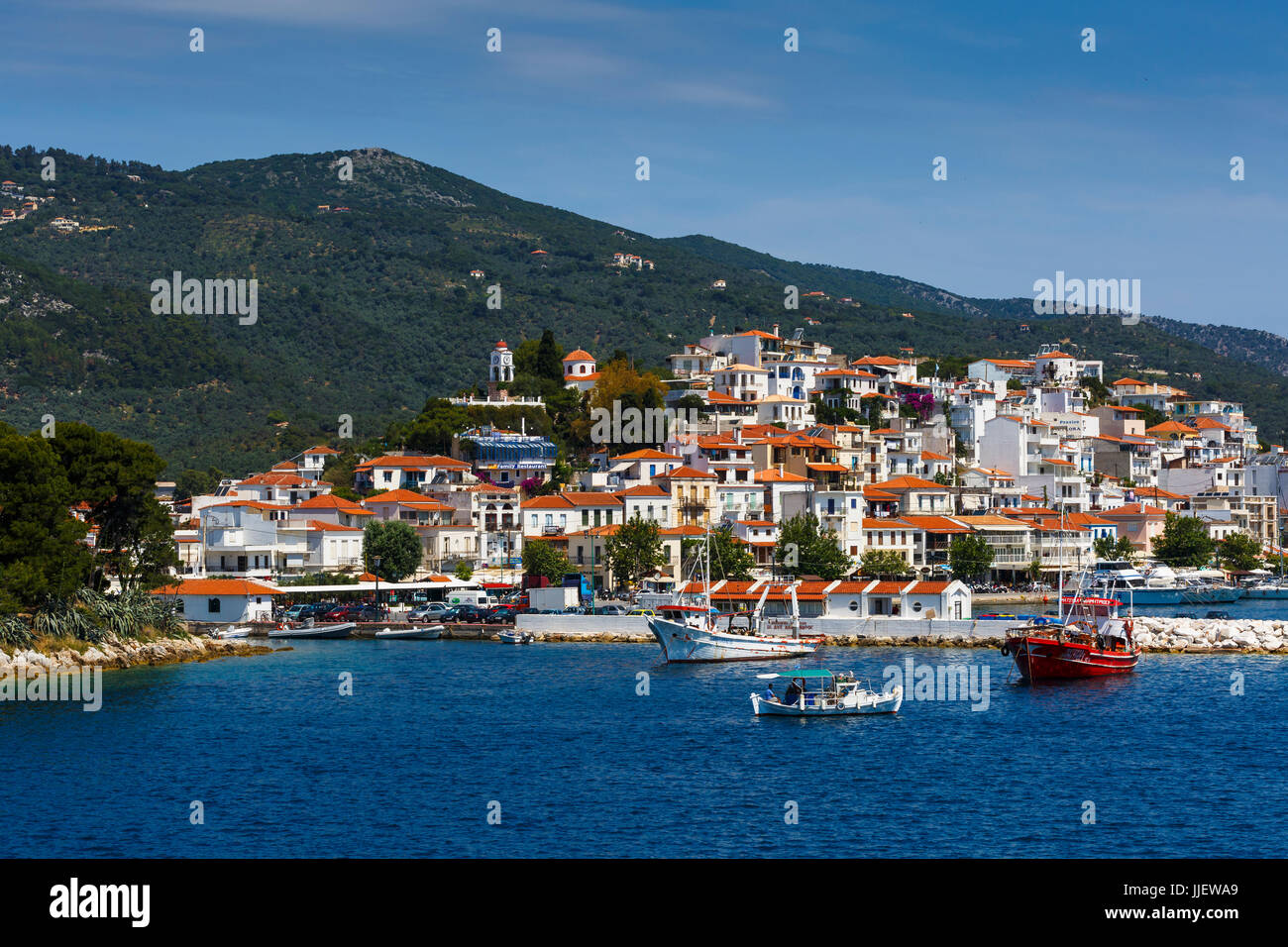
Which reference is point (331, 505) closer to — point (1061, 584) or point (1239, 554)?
point (1061, 584)

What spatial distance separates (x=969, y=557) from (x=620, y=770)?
51726 millimetres

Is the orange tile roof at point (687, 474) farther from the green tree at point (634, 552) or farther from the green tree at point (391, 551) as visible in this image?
the green tree at point (391, 551)

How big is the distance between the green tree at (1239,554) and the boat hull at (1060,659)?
173 ft

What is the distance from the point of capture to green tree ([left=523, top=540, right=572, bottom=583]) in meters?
70.8

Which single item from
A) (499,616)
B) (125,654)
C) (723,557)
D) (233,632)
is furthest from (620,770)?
(723,557)

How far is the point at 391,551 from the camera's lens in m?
73.5

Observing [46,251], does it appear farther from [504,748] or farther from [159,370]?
[504,748]

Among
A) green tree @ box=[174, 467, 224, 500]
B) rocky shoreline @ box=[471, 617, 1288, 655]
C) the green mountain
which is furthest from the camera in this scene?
the green mountain

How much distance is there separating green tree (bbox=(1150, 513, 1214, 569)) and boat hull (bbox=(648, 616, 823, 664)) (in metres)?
48.0

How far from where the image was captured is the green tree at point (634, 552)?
7075 cm

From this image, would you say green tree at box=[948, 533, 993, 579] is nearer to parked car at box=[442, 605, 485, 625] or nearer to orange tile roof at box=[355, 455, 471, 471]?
parked car at box=[442, 605, 485, 625]

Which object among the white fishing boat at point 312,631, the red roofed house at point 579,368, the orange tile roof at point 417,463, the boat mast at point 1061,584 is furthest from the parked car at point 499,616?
the red roofed house at point 579,368

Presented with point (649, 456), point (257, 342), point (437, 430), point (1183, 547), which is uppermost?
point (257, 342)

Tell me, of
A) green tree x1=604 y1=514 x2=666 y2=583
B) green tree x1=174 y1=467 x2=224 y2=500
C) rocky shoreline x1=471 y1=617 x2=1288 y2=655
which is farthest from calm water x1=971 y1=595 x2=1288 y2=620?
green tree x1=174 y1=467 x2=224 y2=500
